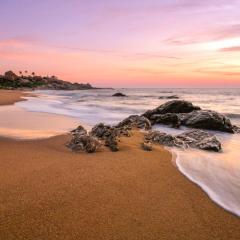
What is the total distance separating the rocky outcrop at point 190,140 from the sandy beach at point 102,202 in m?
1.88

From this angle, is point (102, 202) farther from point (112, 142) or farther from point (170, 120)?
point (170, 120)

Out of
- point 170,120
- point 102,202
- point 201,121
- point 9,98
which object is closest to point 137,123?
point 170,120

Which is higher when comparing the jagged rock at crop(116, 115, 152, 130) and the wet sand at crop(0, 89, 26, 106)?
the jagged rock at crop(116, 115, 152, 130)

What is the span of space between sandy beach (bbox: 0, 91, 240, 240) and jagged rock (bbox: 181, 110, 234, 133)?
6317 mm

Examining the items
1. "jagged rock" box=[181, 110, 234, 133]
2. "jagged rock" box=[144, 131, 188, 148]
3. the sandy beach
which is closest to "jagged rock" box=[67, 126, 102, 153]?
the sandy beach

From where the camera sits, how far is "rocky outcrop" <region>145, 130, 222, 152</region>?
7.34 meters

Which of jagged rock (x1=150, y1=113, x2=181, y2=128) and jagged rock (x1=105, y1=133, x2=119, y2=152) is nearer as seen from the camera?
jagged rock (x1=105, y1=133, x2=119, y2=152)

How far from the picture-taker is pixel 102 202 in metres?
3.76

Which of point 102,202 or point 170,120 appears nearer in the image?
point 102,202

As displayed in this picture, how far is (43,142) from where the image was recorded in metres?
7.27

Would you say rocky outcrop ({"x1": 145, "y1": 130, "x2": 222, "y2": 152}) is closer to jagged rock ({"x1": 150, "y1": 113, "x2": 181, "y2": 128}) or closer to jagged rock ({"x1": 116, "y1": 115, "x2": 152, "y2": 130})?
jagged rock ({"x1": 116, "y1": 115, "x2": 152, "y2": 130})

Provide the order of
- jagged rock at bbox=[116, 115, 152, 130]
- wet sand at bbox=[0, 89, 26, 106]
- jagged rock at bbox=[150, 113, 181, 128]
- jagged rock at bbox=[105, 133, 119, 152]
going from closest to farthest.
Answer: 1. jagged rock at bbox=[105, 133, 119, 152]
2. jagged rock at bbox=[116, 115, 152, 130]
3. jagged rock at bbox=[150, 113, 181, 128]
4. wet sand at bbox=[0, 89, 26, 106]

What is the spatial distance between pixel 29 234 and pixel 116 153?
131 inches

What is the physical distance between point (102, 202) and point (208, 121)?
8.80 metres
